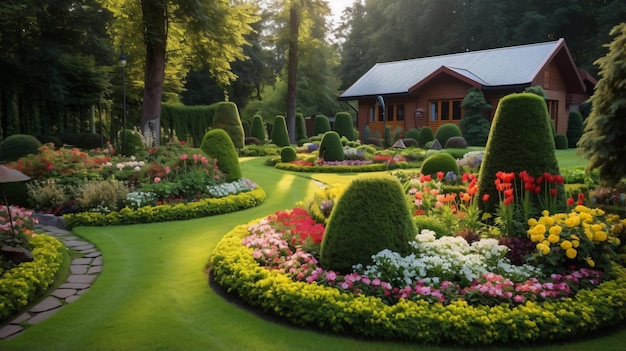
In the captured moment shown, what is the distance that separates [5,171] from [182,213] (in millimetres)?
4115

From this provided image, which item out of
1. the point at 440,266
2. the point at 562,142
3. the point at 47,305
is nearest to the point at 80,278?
the point at 47,305

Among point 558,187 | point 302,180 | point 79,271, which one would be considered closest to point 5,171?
point 79,271

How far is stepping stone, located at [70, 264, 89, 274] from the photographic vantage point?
6.06 meters

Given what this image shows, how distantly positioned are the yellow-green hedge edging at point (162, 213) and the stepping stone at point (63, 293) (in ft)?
11.3

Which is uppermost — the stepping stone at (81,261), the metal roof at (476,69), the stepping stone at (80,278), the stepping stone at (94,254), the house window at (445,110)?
the metal roof at (476,69)

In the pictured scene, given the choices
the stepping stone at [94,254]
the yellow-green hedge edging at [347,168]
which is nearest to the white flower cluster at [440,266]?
the stepping stone at [94,254]

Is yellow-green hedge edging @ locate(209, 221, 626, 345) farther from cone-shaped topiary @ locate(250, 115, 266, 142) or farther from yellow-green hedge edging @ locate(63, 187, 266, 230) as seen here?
cone-shaped topiary @ locate(250, 115, 266, 142)

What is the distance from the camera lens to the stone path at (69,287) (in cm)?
450

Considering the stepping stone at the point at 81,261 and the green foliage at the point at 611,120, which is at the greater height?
the green foliage at the point at 611,120

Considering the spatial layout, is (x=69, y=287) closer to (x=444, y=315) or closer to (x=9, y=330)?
(x=9, y=330)

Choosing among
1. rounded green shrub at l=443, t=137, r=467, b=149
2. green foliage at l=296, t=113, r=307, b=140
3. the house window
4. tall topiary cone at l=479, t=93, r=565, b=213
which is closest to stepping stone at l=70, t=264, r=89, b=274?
tall topiary cone at l=479, t=93, r=565, b=213

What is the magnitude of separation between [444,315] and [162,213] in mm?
6569

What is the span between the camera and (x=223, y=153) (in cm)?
1224

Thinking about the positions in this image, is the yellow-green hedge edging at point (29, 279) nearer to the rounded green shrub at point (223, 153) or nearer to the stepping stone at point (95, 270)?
the stepping stone at point (95, 270)
